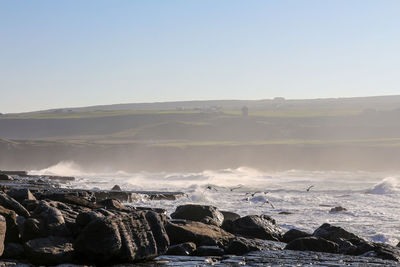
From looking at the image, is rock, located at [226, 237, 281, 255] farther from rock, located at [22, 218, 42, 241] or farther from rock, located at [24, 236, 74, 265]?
rock, located at [22, 218, 42, 241]

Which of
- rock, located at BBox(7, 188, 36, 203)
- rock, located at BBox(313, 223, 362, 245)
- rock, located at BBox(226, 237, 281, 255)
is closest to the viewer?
rock, located at BBox(226, 237, 281, 255)

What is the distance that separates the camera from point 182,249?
17844 mm

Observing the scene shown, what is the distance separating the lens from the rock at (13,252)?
15.7 metres

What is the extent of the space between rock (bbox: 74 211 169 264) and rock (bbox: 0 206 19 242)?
66.7 inches

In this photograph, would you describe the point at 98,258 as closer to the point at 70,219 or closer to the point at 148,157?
the point at 70,219

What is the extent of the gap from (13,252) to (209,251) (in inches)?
193

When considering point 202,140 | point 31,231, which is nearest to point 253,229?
point 31,231

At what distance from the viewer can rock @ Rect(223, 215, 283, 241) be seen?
21531 millimetres

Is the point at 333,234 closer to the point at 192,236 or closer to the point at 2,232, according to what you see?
the point at 192,236

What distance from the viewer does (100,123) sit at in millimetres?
141875

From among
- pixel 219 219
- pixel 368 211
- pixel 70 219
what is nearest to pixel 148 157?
pixel 368 211

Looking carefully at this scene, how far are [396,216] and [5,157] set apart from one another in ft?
210

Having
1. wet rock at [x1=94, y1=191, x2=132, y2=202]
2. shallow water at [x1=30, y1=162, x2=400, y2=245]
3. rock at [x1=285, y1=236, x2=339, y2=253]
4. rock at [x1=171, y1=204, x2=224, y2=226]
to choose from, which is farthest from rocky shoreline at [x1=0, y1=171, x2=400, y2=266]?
wet rock at [x1=94, y1=191, x2=132, y2=202]

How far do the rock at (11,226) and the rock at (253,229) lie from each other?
285 inches
